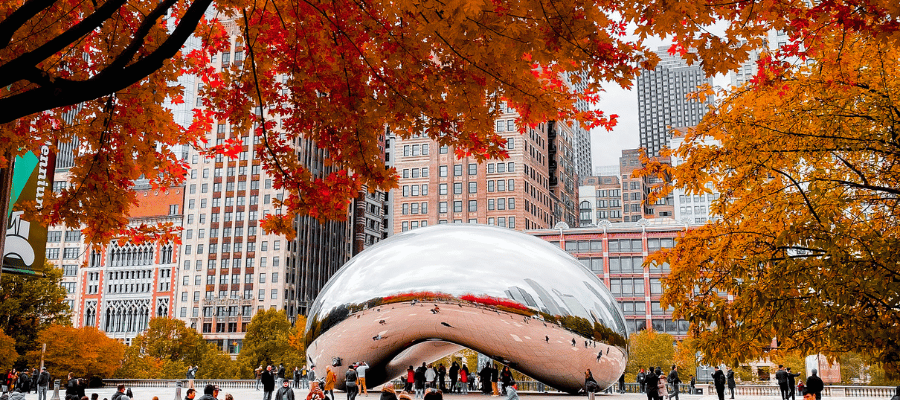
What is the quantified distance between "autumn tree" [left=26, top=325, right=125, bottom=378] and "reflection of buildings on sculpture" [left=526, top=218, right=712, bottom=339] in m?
60.5

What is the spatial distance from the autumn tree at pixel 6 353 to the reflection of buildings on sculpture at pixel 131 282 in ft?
242

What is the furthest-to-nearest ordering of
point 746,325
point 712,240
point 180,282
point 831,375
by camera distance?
point 180,282
point 831,375
point 712,240
point 746,325

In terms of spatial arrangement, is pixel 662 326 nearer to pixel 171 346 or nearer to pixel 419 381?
pixel 171 346

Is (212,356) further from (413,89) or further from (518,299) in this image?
(413,89)

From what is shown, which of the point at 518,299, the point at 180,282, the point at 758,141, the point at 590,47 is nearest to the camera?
the point at 590,47

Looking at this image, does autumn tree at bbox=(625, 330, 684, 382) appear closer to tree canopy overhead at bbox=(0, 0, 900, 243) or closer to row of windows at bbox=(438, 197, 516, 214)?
row of windows at bbox=(438, 197, 516, 214)

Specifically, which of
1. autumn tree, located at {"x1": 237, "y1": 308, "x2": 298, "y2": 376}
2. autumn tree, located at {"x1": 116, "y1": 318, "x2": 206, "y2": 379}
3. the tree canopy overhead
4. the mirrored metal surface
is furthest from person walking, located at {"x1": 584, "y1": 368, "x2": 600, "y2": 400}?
autumn tree, located at {"x1": 237, "y1": 308, "x2": 298, "y2": 376}

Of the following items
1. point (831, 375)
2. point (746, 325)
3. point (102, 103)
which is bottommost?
point (831, 375)

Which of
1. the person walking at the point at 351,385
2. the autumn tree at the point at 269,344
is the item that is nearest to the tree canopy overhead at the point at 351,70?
the person walking at the point at 351,385

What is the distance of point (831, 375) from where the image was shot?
8106 cm

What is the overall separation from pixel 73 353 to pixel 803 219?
50.4m

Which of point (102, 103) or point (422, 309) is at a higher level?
point (102, 103)

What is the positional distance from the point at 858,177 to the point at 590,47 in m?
Answer: 9.41

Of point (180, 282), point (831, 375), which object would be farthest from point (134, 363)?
point (831, 375)
